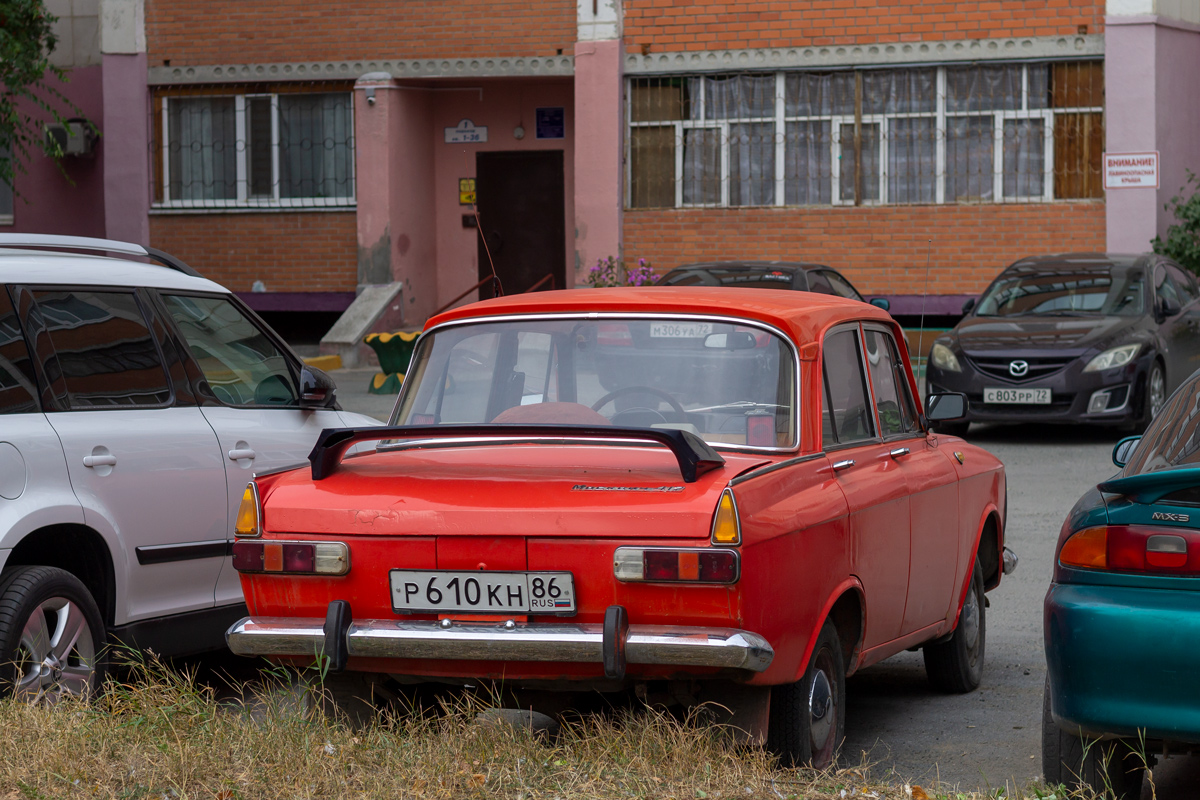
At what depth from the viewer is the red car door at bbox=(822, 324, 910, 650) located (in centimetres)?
485

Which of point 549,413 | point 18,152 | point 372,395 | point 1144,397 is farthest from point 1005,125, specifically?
point 549,413

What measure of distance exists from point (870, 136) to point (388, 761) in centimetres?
1719

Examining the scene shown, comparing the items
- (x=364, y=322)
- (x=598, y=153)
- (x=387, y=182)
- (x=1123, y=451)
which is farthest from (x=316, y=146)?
(x=1123, y=451)

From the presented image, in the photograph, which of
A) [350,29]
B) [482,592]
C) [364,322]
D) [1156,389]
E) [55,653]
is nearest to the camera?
[482,592]

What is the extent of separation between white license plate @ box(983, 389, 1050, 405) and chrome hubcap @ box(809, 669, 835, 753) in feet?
29.9

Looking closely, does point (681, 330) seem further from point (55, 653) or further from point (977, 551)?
point (55, 653)

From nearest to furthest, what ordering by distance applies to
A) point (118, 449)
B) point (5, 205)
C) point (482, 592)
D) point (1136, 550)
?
point (1136, 550)
point (482, 592)
point (118, 449)
point (5, 205)

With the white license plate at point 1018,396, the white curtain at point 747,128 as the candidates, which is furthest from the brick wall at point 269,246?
the white license plate at point 1018,396

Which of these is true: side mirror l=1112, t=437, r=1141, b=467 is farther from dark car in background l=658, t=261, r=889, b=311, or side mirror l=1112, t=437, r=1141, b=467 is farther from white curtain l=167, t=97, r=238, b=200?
white curtain l=167, t=97, r=238, b=200

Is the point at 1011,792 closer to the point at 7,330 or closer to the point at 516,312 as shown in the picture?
the point at 516,312

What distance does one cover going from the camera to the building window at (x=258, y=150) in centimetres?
2203

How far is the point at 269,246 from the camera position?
22141 mm

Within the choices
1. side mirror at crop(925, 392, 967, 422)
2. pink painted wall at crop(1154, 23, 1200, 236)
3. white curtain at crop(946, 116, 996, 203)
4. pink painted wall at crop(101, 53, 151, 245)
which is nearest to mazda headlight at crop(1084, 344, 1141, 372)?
pink painted wall at crop(1154, 23, 1200, 236)

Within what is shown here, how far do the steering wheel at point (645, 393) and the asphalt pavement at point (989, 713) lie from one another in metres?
1.26
